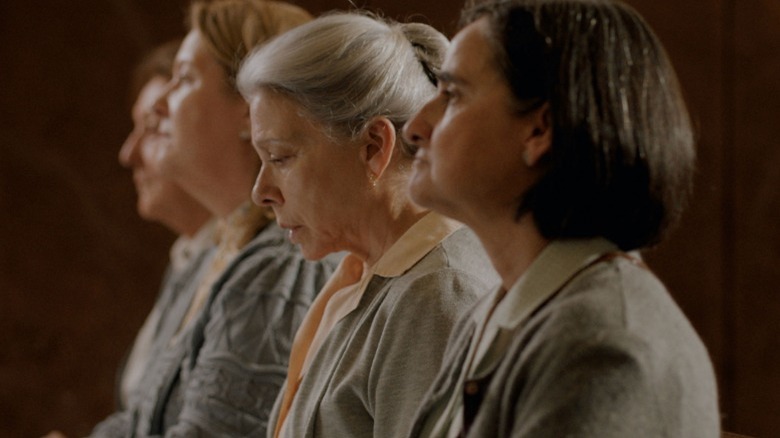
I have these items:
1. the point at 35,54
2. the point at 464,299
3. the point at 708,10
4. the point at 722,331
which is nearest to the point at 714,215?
the point at 722,331

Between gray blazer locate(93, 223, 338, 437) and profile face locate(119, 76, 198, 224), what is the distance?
913 millimetres

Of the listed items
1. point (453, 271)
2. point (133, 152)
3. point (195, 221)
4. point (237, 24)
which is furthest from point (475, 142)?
point (133, 152)

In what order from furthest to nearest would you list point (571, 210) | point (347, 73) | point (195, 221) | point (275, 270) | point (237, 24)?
1. point (195, 221)
2. point (237, 24)
3. point (275, 270)
4. point (347, 73)
5. point (571, 210)

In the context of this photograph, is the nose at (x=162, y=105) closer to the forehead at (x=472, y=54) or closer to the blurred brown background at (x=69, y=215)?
the blurred brown background at (x=69, y=215)

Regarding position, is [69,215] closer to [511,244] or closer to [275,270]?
[275,270]

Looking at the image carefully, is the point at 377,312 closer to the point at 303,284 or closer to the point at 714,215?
the point at 303,284

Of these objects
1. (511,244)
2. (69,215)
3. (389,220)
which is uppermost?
(511,244)

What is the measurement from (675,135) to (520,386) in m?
0.33

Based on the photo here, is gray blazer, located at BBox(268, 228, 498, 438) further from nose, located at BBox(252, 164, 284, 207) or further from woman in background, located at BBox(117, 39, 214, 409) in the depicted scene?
woman in background, located at BBox(117, 39, 214, 409)

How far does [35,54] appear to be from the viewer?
4305 mm

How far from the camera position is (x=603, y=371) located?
1.18 meters

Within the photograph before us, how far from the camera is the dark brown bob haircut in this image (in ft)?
4.17

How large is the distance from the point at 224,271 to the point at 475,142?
1264mm

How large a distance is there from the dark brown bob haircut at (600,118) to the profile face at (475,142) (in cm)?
2
